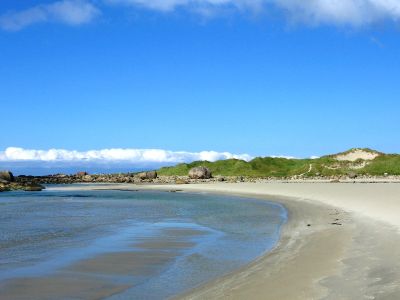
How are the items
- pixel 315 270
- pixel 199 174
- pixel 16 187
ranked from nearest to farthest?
pixel 315 270 < pixel 16 187 < pixel 199 174

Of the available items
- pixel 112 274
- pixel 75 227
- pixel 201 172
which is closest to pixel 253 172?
pixel 201 172

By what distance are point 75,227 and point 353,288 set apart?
20.7 meters

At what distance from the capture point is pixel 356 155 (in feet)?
386

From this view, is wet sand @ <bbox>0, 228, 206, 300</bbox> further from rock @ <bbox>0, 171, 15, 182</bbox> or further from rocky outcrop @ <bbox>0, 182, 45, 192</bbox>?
rock @ <bbox>0, 171, 15, 182</bbox>

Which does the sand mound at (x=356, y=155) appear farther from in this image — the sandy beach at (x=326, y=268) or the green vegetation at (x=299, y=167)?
the sandy beach at (x=326, y=268)

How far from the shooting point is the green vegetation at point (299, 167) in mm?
103438

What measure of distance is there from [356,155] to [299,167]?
14.6 metres

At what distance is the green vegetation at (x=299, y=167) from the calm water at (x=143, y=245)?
70470 millimetres

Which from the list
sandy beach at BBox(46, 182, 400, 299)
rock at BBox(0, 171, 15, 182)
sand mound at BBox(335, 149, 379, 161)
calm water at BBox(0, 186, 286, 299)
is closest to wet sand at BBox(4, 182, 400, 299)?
sandy beach at BBox(46, 182, 400, 299)

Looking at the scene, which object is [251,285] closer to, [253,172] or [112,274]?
[112,274]

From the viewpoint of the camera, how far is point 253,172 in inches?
4742

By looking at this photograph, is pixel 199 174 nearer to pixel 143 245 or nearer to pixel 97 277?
pixel 143 245

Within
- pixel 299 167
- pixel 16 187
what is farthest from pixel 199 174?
pixel 16 187

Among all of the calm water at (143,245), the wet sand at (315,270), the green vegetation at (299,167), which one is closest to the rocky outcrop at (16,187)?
the calm water at (143,245)
